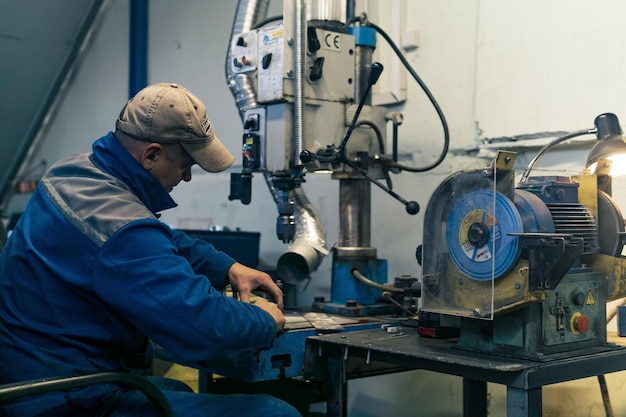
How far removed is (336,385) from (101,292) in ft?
1.89

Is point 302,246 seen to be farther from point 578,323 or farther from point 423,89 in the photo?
point 578,323

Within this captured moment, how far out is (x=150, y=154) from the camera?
1518 millimetres

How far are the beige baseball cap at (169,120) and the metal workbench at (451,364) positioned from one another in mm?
500

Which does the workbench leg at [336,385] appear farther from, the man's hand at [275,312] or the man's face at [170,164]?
the man's face at [170,164]

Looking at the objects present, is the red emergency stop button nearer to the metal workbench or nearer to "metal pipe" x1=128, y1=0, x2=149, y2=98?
the metal workbench

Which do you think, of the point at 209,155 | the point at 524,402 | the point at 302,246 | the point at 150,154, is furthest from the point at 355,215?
the point at 524,402

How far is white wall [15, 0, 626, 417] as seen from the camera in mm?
2029

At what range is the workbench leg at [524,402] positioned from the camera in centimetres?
132

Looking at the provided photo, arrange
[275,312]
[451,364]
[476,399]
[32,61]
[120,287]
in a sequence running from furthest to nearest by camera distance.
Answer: [32,61] < [476,399] < [275,312] < [451,364] < [120,287]

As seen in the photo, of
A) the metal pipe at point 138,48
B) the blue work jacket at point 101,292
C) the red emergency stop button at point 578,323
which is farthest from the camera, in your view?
the metal pipe at point 138,48

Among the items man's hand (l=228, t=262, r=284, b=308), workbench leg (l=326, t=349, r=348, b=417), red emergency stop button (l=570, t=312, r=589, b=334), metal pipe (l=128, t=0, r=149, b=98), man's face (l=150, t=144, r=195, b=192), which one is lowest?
workbench leg (l=326, t=349, r=348, b=417)

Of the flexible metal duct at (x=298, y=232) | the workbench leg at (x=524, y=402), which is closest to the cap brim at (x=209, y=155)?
the flexible metal duct at (x=298, y=232)

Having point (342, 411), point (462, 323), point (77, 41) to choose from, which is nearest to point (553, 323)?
point (462, 323)

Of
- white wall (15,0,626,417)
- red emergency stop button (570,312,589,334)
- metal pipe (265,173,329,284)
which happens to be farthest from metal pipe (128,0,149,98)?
red emergency stop button (570,312,589,334)
